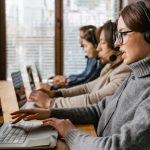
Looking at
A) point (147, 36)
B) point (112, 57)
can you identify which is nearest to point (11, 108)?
point (112, 57)

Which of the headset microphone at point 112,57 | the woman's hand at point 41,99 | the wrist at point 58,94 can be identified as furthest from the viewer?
the wrist at point 58,94

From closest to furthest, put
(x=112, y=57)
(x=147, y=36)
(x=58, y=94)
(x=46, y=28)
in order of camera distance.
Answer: (x=147, y=36) < (x=112, y=57) < (x=58, y=94) < (x=46, y=28)

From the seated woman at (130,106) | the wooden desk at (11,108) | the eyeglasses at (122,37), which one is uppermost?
the eyeglasses at (122,37)

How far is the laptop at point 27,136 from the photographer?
1146 millimetres

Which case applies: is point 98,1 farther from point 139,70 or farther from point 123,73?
point 139,70

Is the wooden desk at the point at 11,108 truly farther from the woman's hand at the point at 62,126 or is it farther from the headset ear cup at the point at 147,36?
the headset ear cup at the point at 147,36

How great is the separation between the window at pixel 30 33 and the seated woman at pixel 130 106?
3263mm

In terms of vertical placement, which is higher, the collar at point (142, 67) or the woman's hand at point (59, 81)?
the collar at point (142, 67)

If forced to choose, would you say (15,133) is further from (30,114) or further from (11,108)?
(11,108)

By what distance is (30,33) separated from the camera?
4.57m

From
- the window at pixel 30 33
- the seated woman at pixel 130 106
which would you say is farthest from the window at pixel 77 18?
the seated woman at pixel 130 106

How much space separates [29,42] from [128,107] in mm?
3546

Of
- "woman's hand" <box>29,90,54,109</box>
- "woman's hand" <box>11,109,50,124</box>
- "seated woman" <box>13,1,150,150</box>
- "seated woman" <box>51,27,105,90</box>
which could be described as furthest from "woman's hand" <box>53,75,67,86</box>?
"seated woman" <box>13,1,150,150</box>

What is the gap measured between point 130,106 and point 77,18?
11.6 ft
